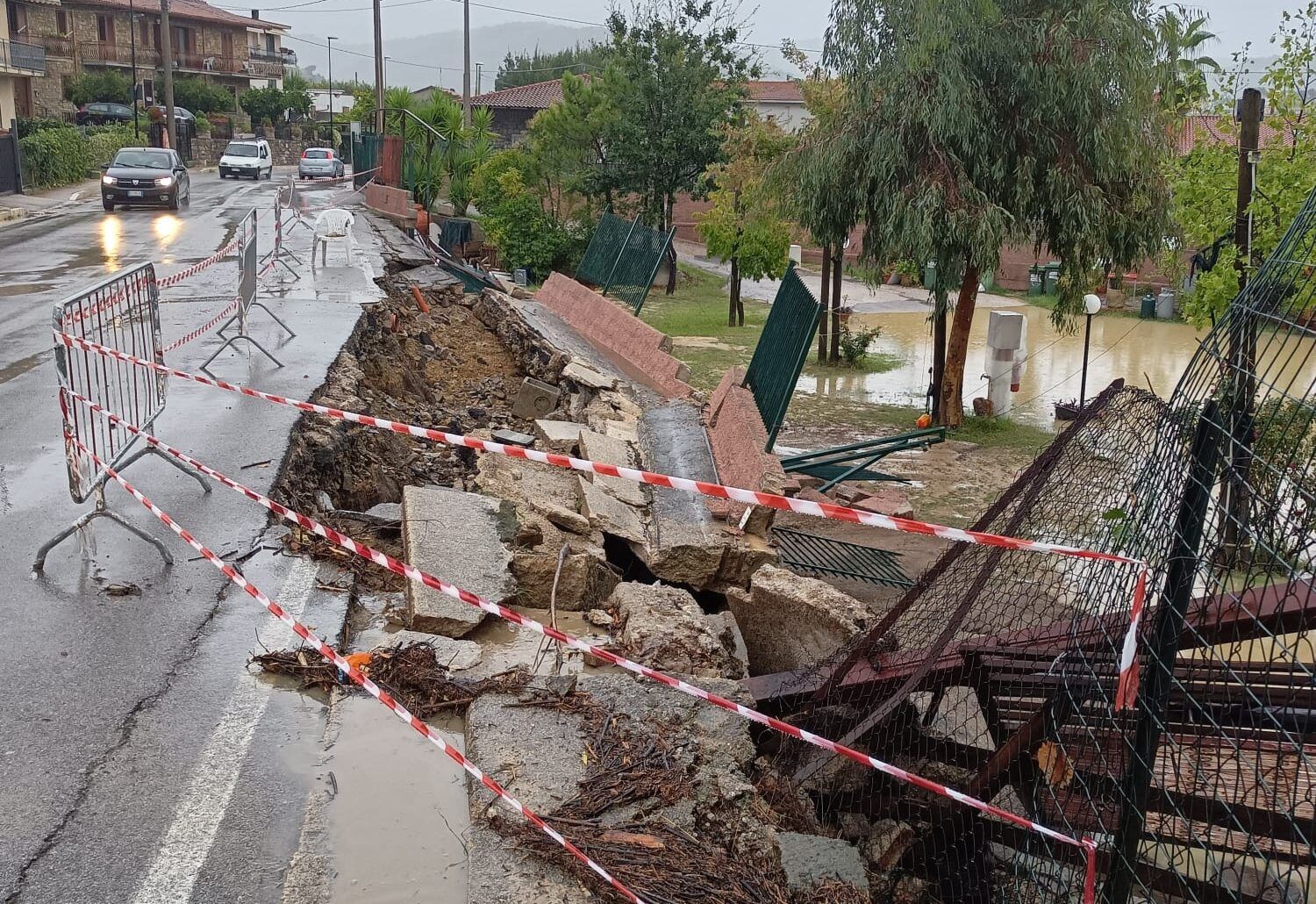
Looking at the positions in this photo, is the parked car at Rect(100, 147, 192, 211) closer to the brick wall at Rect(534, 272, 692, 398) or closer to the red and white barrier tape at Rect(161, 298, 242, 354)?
the brick wall at Rect(534, 272, 692, 398)

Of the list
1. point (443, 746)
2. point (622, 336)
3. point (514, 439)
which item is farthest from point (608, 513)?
point (622, 336)

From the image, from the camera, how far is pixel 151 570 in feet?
21.9

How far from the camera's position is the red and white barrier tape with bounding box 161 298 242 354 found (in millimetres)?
12579

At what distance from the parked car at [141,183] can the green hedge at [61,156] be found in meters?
8.91

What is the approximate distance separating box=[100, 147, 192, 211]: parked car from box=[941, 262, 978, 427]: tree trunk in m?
22.6

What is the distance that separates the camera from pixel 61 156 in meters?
41.4

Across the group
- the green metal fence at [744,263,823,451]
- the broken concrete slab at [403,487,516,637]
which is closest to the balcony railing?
the green metal fence at [744,263,823,451]

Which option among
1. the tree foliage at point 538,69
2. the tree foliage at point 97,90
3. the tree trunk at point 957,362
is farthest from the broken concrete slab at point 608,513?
the tree foliage at point 538,69

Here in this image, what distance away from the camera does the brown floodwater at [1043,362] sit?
71.4ft

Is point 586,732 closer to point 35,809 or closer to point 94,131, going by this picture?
point 35,809

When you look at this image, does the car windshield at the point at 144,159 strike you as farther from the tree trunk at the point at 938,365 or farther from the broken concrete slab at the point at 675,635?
the broken concrete slab at the point at 675,635

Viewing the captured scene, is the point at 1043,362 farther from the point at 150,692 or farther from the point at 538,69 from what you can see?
the point at 538,69

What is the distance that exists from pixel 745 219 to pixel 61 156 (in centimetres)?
2700

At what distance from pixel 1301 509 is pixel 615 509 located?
6034 millimetres
